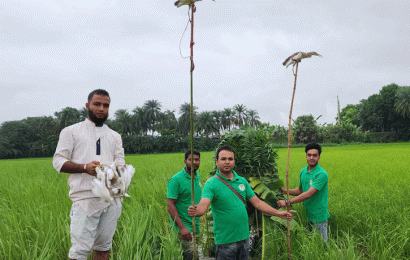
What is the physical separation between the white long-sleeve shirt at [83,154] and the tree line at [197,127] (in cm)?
2723

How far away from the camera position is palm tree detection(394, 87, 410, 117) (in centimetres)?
4028

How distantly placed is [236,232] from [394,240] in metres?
2.21

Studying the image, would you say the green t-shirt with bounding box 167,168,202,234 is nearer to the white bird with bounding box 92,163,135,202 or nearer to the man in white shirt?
the man in white shirt

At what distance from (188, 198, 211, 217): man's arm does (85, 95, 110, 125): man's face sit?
1066mm

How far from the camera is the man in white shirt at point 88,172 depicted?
6.76 ft

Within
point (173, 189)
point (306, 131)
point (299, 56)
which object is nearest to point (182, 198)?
point (173, 189)

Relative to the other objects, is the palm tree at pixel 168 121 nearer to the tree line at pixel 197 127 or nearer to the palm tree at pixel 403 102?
the tree line at pixel 197 127

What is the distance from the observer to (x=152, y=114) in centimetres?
5550

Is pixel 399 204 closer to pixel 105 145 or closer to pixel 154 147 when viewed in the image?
pixel 105 145

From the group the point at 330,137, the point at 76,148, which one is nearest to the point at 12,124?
the point at 330,137

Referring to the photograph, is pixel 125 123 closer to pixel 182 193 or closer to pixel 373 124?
pixel 373 124

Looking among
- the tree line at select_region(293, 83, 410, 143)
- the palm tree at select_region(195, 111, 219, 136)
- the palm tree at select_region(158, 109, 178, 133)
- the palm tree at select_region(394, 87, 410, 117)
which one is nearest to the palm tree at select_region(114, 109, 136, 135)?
the palm tree at select_region(158, 109, 178, 133)

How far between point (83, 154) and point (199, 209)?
102 cm

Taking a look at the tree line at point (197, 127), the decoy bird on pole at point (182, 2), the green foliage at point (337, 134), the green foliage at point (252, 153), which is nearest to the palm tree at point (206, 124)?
the tree line at point (197, 127)
